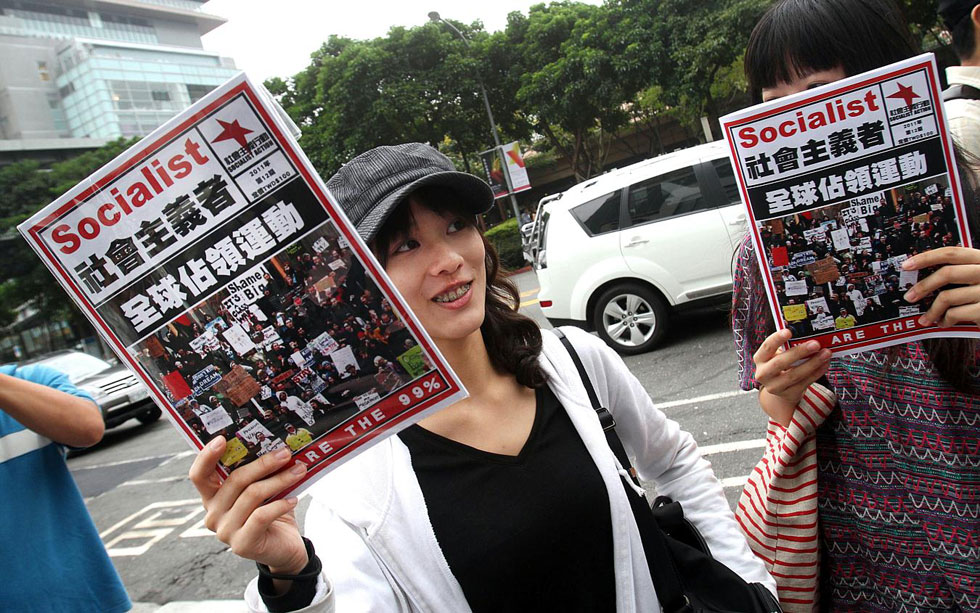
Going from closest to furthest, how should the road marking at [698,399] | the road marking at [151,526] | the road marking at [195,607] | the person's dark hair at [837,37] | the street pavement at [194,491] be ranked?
the person's dark hair at [837,37], the road marking at [195,607], the street pavement at [194,491], the road marking at [698,399], the road marking at [151,526]

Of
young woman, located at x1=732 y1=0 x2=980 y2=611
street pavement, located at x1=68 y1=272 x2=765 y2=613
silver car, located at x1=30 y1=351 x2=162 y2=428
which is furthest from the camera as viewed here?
silver car, located at x1=30 y1=351 x2=162 y2=428

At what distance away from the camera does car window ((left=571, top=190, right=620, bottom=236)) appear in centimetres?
615

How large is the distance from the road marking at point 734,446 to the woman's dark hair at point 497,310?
9.16ft

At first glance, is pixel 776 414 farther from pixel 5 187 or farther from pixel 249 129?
pixel 5 187

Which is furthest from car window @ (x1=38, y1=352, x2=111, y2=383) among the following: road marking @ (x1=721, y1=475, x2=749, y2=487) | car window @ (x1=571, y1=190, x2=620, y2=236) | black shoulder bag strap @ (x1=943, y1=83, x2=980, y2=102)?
black shoulder bag strap @ (x1=943, y1=83, x2=980, y2=102)

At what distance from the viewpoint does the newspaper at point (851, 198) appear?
1.01m

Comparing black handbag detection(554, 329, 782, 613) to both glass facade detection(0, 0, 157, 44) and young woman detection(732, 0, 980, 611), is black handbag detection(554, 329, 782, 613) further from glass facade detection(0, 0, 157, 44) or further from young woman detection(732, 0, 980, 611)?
glass facade detection(0, 0, 157, 44)

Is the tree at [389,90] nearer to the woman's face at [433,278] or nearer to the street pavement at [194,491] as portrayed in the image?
the street pavement at [194,491]

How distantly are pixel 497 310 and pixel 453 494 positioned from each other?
0.52 meters

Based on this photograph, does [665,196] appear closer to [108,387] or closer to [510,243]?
[108,387]

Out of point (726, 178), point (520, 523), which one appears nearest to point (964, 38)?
point (520, 523)

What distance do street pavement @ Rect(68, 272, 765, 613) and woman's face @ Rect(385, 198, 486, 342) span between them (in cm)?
271

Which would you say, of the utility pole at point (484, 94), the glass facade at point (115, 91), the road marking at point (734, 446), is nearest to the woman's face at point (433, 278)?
the road marking at point (734, 446)

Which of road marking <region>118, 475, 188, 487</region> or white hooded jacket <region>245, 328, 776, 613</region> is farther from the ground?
white hooded jacket <region>245, 328, 776, 613</region>
